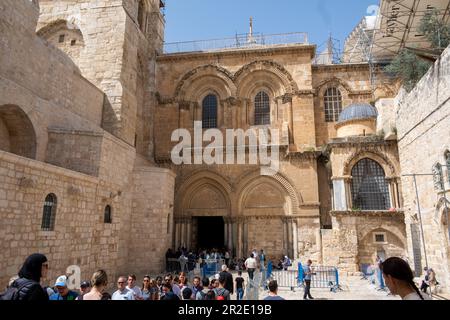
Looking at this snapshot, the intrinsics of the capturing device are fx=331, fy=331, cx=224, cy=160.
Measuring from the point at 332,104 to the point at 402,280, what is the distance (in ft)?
59.5

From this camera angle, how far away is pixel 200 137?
19.4m

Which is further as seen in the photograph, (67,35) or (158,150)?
(158,150)

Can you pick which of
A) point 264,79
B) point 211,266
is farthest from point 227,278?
point 264,79

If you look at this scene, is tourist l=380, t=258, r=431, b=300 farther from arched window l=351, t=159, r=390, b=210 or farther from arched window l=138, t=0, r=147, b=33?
arched window l=138, t=0, r=147, b=33

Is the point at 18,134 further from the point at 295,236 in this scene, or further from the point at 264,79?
the point at 264,79

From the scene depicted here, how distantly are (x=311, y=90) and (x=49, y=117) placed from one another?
1316 centimetres

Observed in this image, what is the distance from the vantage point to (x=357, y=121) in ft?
54.0

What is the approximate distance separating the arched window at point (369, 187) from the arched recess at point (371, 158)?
0.62 feet

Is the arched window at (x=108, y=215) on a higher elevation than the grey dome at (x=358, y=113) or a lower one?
lower

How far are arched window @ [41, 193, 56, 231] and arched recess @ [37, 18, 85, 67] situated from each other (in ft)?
32.7

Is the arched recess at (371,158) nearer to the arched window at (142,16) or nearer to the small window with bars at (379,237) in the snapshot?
the small window with bars at (379,237)

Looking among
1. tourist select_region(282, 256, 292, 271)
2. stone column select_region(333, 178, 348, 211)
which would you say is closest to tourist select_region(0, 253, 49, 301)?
tourist select_region(282, 256, 292, 271)

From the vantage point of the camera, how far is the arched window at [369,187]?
50.4 ft

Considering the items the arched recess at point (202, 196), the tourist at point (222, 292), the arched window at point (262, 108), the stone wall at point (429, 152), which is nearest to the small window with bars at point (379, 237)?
the stone wall at point (429, 152)
